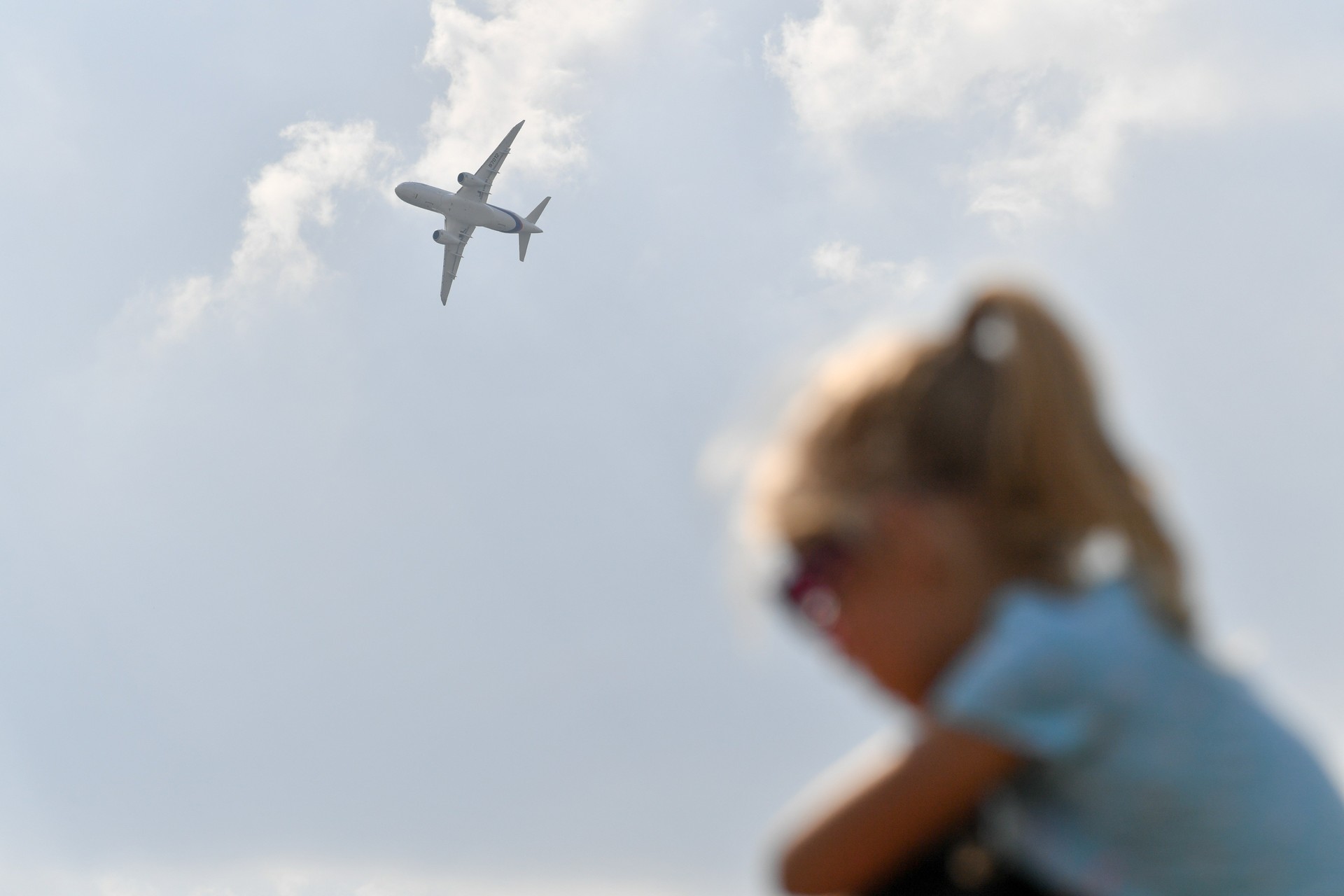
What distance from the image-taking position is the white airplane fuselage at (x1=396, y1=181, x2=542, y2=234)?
108 meters

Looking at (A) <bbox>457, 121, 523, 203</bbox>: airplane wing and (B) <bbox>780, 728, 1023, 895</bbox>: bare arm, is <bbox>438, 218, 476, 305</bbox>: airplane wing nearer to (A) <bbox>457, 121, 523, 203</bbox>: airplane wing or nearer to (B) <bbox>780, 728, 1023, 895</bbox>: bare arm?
(A) <bbox>457, 121, 523, 203</bbox>: airplane wing

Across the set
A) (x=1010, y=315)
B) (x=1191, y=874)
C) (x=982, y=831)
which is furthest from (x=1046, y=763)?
(x=1010, y=315)

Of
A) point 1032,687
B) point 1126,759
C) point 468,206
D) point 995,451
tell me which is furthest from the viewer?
point 468,206

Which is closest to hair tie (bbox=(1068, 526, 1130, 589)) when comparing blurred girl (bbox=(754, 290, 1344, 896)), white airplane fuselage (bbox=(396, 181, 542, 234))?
blurred girl (bbox=(754, 290, 1344, 896))

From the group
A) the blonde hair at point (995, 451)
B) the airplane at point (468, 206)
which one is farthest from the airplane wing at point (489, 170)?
the blonde hair at point (995, 451)

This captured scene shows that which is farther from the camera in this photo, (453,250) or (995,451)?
(453,250)

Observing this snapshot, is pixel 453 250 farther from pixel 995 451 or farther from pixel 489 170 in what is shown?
pixel 995 451

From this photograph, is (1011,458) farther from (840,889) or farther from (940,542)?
(840,889)

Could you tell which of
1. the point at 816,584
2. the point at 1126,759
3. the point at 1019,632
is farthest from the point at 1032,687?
the point at 816,584

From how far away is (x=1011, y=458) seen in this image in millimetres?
3271

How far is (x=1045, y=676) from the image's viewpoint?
9.77 feet

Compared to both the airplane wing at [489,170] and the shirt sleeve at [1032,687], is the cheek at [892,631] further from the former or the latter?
the airplane wing at [489,170]

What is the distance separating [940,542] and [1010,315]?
731 millimetres

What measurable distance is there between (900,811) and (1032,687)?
Result: 50 centimetres
